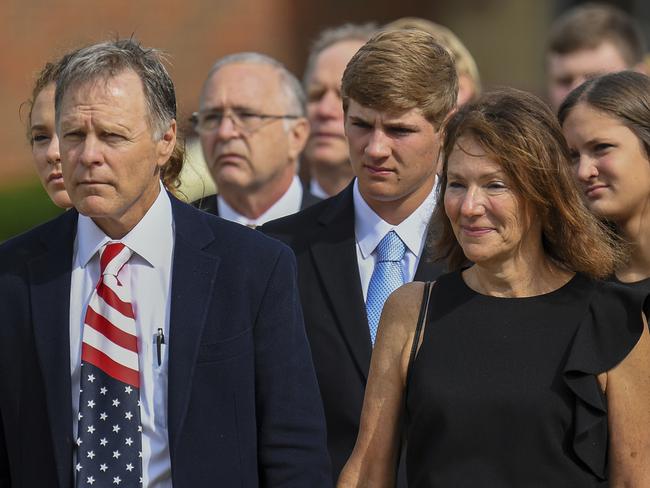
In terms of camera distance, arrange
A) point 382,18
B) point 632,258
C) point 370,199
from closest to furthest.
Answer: point 632,258 → point 370,199 → point 382,18

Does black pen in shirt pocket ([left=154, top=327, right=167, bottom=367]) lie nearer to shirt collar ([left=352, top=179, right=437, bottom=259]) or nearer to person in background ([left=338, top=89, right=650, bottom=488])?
person in background ([left=338, top=89, right=650, bottom=488])

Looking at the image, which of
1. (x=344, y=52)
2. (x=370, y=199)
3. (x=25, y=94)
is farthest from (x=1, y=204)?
(x=370, y=199)

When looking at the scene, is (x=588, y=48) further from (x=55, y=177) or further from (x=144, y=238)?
(x=144, y=238)

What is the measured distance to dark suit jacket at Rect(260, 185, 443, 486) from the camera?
181 inches

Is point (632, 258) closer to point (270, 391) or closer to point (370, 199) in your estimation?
point (370, 199)

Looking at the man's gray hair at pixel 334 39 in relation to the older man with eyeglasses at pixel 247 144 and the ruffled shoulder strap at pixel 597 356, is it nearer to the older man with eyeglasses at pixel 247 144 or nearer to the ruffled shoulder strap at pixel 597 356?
the older man with eyeglasses at pixel 247 144

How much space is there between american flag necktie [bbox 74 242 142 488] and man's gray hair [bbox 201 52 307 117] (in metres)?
3.09

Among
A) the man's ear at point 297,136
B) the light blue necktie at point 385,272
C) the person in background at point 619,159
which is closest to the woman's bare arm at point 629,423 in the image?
the person in background at point 619,159

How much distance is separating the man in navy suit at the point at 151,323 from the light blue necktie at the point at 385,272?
70 centimetres

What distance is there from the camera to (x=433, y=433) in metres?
3.88

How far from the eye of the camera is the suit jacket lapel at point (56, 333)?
152 inches

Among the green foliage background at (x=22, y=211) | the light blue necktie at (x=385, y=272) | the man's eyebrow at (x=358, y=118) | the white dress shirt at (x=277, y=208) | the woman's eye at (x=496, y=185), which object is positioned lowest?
the light blue necktie at (x=385, y=272)

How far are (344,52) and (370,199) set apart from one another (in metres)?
2.79

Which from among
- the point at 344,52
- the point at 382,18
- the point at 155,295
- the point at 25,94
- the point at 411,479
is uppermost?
the point at 382,18
